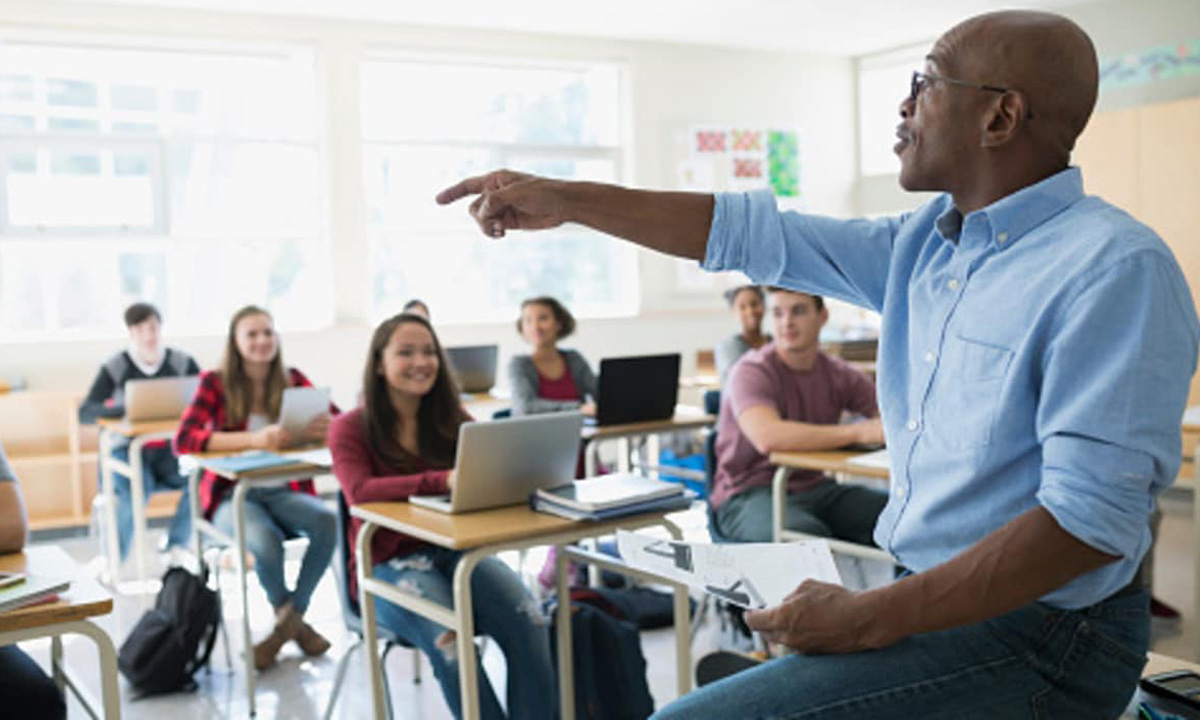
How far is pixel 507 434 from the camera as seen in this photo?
2533 mm

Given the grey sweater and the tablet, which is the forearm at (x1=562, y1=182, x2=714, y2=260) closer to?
the tablet

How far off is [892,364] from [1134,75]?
6.94 meters

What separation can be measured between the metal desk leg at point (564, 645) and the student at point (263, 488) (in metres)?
1.23

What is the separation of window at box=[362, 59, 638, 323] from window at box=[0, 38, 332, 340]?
1.60ft

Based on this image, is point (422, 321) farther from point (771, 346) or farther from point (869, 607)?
point (869, 607)

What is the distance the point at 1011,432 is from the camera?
111 centimetres

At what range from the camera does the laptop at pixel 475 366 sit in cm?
573

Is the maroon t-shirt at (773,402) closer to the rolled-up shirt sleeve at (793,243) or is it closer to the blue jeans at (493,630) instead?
the blue jeans at (493,630)

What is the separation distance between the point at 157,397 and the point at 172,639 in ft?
5.08

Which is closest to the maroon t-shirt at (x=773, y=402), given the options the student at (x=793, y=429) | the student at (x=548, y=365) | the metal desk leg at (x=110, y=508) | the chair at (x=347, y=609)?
the student at (x=793, y=429)

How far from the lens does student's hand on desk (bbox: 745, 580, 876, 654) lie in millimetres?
1129

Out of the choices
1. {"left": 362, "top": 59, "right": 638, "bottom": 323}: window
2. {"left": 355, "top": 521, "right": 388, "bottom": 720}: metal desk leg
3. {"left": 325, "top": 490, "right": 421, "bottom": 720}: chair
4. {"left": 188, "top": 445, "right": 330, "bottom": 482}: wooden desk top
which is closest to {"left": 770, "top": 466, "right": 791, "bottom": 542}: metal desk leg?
{"left": 325, "top": 490, "right": 421, "bottom": 720}: chair

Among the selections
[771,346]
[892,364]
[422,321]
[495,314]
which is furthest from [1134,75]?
[892,364]

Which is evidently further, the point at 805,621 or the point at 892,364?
the point at 892,364
